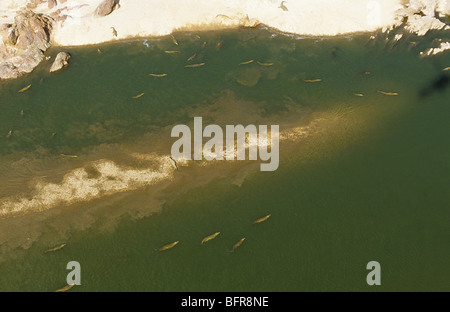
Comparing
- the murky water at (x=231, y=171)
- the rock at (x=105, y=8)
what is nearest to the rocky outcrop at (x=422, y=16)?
the murky water at (x=231, y=171)

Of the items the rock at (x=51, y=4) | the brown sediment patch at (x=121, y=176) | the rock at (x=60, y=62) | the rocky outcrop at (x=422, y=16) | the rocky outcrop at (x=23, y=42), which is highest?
the rock at (x=51, y=4)

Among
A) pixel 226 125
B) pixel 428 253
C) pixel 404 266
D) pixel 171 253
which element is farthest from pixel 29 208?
pixel 428 253

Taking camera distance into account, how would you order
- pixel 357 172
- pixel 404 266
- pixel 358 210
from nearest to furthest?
pixel 404 266 → pixel 358 210 → pixel 357 172

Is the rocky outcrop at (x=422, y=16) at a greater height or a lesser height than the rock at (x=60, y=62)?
greater

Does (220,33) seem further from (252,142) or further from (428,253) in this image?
(428,253)

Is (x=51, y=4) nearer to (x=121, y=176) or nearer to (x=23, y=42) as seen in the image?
(x=23, y=42)

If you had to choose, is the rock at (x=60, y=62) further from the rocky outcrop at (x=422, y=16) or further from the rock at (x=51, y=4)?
the rocky outcrop at (x=422, y=16)

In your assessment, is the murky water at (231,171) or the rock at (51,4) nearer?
the murky water at (231,171)

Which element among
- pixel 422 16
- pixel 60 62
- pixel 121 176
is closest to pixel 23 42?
pixel 60 62
